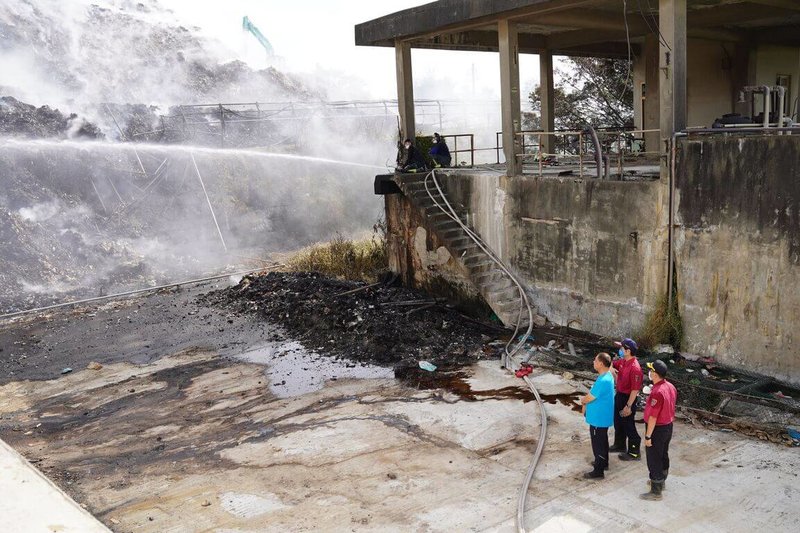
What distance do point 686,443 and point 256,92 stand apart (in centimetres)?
5153

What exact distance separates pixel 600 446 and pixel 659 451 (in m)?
0.71

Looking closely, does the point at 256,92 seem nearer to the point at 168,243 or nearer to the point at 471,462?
the point at 168,243

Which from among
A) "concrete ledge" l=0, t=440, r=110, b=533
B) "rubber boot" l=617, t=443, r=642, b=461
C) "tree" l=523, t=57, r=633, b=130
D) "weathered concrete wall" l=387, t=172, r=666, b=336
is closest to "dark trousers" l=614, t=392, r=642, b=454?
"rubber boot" l=617, t=443, r=642, b=461

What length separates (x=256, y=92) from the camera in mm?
55562

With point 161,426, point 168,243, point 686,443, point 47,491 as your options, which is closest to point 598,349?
point 686,443

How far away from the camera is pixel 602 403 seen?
7.31 metres

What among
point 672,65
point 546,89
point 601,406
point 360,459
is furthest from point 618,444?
point 546,89

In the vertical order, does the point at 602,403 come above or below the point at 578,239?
below

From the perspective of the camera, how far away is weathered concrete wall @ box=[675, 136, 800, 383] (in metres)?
9.84

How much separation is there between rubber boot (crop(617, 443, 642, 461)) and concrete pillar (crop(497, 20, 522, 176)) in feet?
24.3

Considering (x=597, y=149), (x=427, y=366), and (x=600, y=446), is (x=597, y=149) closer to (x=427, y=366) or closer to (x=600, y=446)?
(x=427, y=366)

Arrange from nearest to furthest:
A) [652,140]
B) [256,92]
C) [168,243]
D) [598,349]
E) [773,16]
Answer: [598,349], [773,16], [652,140], [168,243], [256,92]

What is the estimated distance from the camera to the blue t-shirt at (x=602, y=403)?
7.26 m

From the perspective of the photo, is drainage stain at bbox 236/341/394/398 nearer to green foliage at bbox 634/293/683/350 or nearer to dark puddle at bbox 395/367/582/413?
dark puddle at bbox 395/367/582/413
